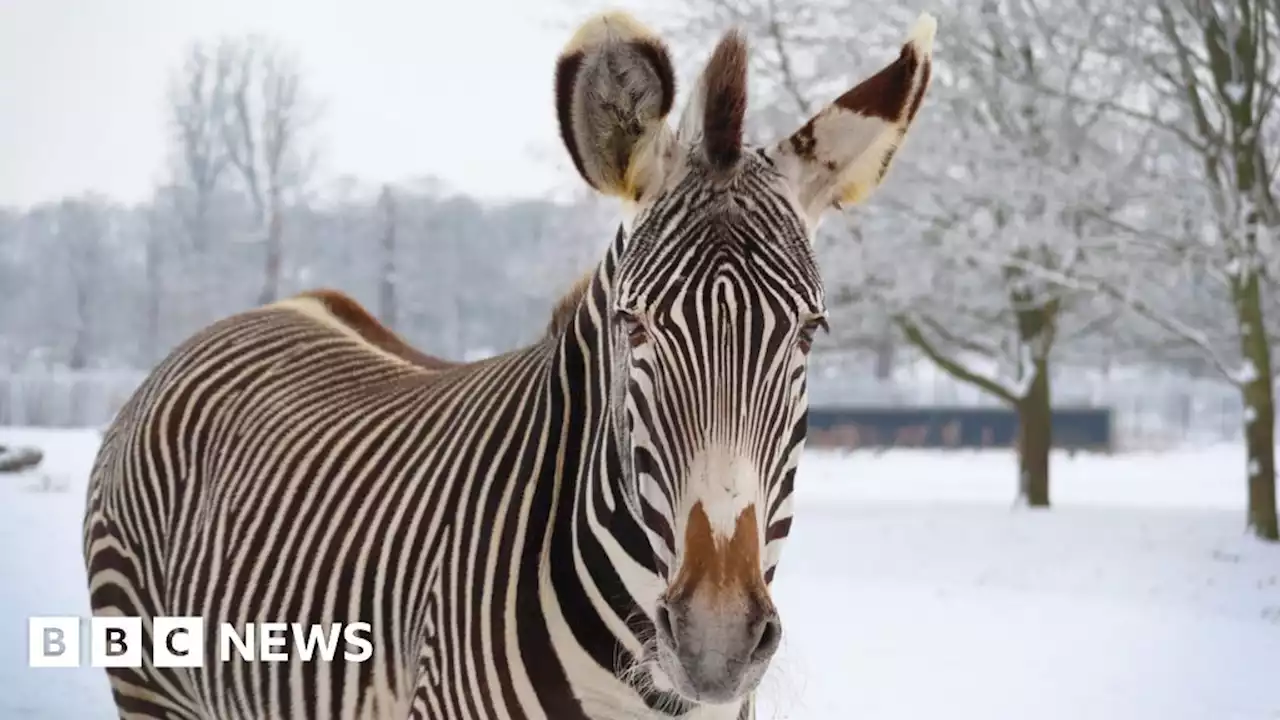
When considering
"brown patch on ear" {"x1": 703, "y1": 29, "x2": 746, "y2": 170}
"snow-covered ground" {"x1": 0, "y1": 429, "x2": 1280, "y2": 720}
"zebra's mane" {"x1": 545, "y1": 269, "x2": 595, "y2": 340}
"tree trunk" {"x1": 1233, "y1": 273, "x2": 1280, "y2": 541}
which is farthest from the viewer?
"tree trunk" {"x1": 1233, "y1": 273, "x2": 1280, "y2": 541}

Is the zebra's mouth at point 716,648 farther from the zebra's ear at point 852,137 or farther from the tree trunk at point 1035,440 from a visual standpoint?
the tree trunk at point 1035,440

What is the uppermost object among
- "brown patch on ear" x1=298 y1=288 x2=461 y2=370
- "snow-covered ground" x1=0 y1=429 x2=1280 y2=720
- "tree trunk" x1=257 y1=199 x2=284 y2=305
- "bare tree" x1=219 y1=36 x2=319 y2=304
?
"bare tree" x1=219 y1=36 x2=319 y2=304

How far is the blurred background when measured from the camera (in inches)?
133

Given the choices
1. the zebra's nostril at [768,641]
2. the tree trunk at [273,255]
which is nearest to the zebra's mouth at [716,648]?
the zebra's nostril at [768,641]

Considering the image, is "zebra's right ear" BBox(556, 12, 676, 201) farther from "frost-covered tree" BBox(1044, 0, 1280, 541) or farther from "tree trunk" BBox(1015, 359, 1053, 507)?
"tree trunk" BBox(1015, 359, 1053, 507)

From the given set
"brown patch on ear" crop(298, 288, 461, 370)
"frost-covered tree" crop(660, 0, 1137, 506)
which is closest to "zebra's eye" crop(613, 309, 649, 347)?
"brown patch on ear" crop(298, 288, 461, 370)

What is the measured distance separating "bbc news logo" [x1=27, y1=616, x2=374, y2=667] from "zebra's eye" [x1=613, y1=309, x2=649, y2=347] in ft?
1.67

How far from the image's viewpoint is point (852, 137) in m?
1.01

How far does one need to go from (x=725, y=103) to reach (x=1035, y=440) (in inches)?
242

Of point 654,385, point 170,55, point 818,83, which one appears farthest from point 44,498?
point 818,83

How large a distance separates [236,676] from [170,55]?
2.97 m

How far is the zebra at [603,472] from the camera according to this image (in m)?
0.86

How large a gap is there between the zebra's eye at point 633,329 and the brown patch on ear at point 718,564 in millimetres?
150

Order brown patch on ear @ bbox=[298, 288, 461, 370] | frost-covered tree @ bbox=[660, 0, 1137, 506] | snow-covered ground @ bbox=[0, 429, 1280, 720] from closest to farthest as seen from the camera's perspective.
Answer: brown patch on ear @ bbox=[298, 288, 461, 370] < snow-covered ground @ bbox=[0, 429, 1280, 720] < frost-covered tree @ bbox=[660, 0, 1137, 506]
